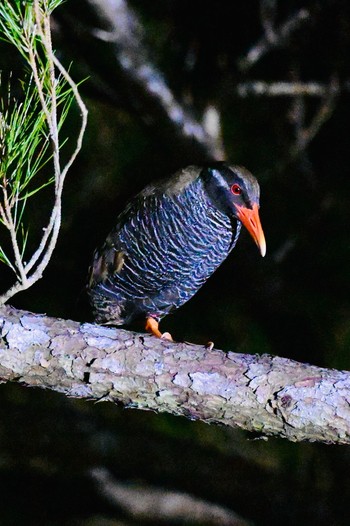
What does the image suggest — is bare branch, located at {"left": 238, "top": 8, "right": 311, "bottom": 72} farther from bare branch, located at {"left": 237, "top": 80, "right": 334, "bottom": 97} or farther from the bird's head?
the bird's head

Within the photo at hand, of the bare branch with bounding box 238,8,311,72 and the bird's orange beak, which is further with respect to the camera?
the bare branch with bounding box 238,8,311,72

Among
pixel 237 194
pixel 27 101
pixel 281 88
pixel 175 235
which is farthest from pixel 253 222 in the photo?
pixel 281 88

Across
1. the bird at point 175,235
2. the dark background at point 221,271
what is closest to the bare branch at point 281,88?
the dark background at point 221,271

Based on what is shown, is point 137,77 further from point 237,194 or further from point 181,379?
point 181,379

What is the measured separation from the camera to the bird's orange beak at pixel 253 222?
5.93 ft

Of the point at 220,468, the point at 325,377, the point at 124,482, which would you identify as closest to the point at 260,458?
the point at 220,468

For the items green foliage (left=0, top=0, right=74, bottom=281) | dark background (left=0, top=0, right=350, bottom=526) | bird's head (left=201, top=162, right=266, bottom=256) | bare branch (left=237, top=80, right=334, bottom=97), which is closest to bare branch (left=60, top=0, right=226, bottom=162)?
dark background (left=0, top=0, right=350, bottom=526)

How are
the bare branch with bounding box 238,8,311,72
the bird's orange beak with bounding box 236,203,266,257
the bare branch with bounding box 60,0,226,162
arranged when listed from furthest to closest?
the bare branch with bounding box 238,8,311,72 → the bare branch with bounding box 60,0,226,162 → the bird's orange beak with bounding box 236,203,266,257

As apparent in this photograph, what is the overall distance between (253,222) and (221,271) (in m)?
1.06

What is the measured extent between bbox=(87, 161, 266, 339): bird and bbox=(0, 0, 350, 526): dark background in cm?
63

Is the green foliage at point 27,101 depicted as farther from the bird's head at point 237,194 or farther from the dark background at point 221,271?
the dark background at point 221,271

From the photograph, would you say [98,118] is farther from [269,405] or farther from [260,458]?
[269,405]

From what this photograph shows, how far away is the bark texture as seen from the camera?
1.46 meters

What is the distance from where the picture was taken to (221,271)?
2879mm
